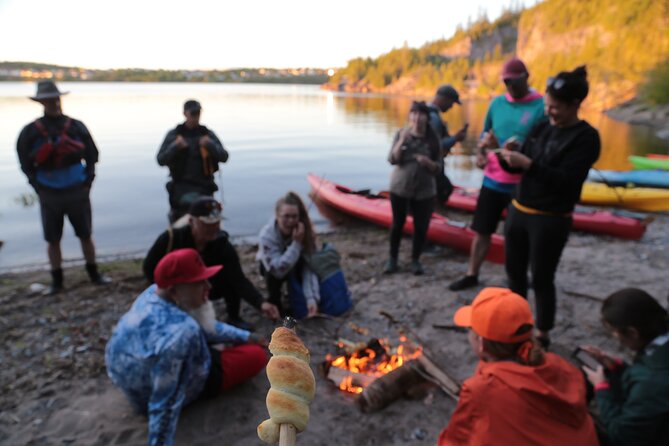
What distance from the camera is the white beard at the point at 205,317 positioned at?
11.2 feet

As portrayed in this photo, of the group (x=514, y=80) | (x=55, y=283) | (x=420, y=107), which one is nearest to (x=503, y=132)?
(x=514, y=80)

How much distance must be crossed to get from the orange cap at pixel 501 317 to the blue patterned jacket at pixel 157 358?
5.94 feet

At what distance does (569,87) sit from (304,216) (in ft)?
8.73

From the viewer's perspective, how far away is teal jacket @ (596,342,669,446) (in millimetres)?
2031

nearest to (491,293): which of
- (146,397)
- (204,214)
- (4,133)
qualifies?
(146,397)

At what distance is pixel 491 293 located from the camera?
2262mm

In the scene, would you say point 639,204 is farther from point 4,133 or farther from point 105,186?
point 4,133

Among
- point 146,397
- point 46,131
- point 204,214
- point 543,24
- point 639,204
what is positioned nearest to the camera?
point 146,397

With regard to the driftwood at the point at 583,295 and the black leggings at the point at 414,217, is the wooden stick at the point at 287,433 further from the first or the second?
the driftwood at the point at 583,295

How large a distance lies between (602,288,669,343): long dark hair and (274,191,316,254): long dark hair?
2902 millimetres

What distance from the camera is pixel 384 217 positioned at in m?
9.32

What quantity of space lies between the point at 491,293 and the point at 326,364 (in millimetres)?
Result: 2073

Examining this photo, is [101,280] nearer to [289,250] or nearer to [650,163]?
[289,250]

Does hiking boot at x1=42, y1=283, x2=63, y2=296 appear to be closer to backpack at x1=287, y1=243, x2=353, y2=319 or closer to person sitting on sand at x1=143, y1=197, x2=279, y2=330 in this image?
person sitting on sand at x1=143, y1=197, x2=279, y2=330
